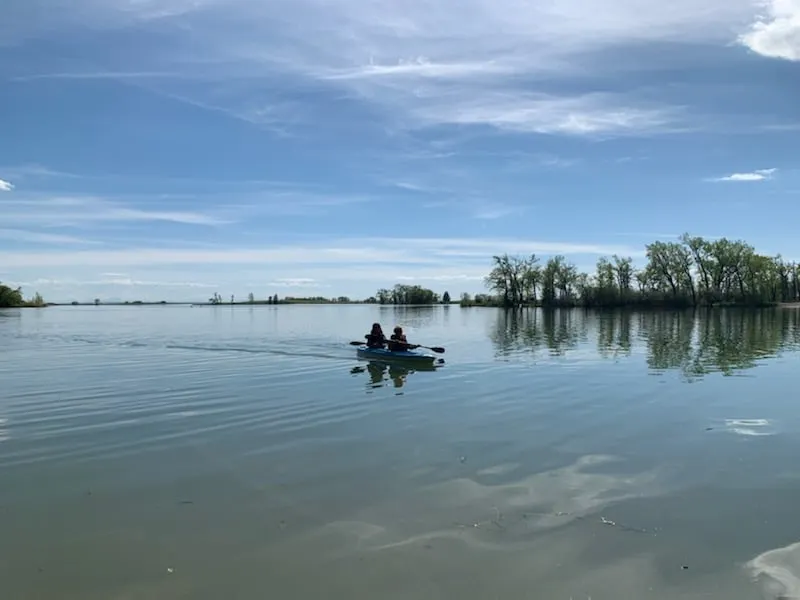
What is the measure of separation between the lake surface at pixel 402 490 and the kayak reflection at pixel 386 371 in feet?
4.82

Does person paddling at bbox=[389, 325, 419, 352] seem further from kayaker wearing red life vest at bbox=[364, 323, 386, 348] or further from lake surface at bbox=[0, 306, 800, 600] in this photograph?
lake surface at bbox=[0, 306, 800, 600]

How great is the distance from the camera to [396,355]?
89.8 ft

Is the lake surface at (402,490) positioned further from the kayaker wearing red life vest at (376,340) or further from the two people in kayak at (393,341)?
the kayaker wearing red life vest at (376,340)

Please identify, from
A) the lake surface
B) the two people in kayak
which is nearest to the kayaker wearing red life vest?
the two people in kayak

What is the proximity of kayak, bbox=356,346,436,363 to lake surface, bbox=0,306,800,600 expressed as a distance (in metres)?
5.52

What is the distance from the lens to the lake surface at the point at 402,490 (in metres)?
6.86

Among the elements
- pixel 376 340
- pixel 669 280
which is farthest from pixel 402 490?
pixel 669 280

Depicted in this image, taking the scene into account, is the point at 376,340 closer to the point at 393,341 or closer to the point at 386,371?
the point at 393,341

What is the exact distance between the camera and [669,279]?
4328 inches

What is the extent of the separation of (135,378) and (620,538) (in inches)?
768

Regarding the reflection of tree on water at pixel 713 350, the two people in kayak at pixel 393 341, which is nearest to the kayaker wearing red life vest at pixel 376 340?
the two people in kayak at pixel 393 341

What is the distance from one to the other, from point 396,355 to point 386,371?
2137mm

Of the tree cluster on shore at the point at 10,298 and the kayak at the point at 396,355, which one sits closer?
the kayak at the point at 396,355

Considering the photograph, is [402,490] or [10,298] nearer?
[402,490]
